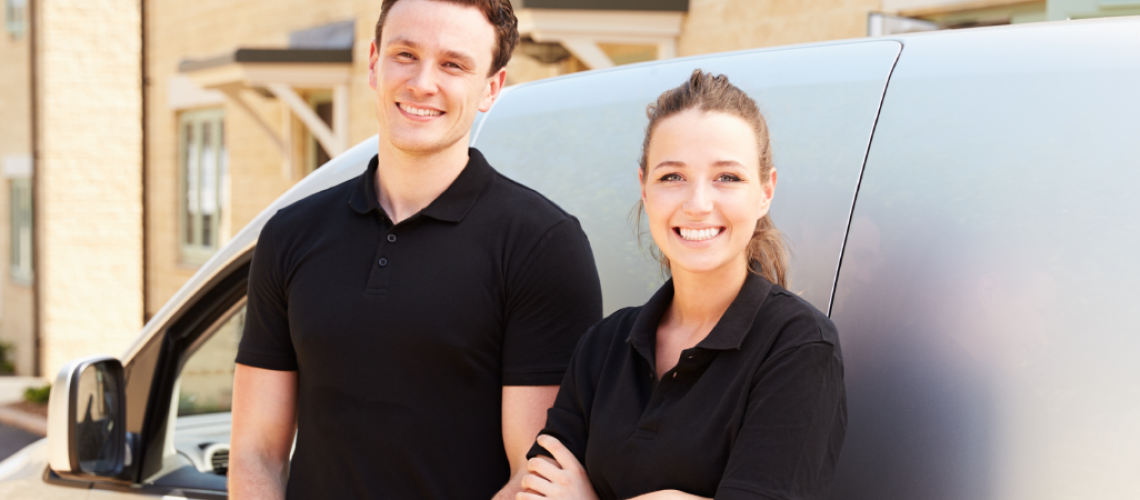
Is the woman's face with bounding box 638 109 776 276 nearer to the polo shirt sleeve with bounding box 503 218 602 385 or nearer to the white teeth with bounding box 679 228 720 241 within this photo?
the white teeth with bounding box 679 228 720 241

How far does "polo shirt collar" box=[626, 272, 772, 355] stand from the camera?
54.9 inches

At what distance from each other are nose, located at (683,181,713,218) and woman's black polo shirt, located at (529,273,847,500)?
13cm

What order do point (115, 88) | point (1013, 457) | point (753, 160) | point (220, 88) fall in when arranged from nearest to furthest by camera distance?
point (1013, 457), point (753, 160), point (220, 88), point (115, 88)

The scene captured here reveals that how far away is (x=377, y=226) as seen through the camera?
1914mm

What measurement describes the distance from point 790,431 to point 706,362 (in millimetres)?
178

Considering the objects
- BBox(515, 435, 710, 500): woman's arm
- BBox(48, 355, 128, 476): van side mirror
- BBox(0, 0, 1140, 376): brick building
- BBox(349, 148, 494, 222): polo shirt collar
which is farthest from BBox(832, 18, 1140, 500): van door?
BBox(0, 0, 1140, 376): brick building

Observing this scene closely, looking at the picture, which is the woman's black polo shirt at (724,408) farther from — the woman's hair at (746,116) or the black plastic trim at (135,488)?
the black plastic trim at (135,488)

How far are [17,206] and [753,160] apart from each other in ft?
52.4

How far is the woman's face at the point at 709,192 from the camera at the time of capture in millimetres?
1449

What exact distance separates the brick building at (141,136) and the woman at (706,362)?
747 cm

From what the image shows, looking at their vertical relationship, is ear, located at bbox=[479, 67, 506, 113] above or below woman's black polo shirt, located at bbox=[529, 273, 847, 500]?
above

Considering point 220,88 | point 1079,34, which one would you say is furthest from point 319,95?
point 1079,34

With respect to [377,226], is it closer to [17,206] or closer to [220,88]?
[220,88]

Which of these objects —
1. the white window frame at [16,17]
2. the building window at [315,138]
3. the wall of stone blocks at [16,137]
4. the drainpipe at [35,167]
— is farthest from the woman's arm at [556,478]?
the white window frame at [16,17]
